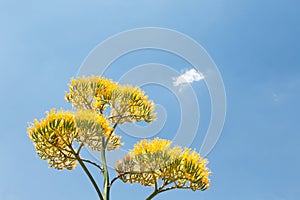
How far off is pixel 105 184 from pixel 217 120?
1592 mm

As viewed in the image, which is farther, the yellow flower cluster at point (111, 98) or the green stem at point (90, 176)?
the yellow flower cluster at point (111, 98)

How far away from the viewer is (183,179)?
14.7 feet

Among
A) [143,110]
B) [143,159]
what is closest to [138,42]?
[143,110]

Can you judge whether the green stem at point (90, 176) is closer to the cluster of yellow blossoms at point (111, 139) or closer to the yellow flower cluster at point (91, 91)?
the cluster of yellow blossoms at point (111, 139)

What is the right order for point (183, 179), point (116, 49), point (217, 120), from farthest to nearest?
point (116, 49), point (217, 120), point (183, 179)

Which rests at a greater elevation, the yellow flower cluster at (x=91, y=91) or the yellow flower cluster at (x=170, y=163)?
the yellow flower cluster at (x=91, y=91)

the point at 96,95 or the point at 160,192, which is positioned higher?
the point at 96,95

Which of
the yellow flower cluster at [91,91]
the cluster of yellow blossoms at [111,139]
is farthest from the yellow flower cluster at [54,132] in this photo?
the yellow flower cluster at [91,91]

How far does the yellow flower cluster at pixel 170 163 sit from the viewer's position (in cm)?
439

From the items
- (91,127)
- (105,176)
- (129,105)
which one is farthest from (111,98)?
(105,176)

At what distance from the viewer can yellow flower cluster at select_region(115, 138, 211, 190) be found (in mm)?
4391

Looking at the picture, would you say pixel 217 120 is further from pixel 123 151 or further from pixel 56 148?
pixel 56 148

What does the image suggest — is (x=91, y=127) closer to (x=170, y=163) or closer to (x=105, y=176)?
(x=105, y=176)

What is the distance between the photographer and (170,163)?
14.4 feet
